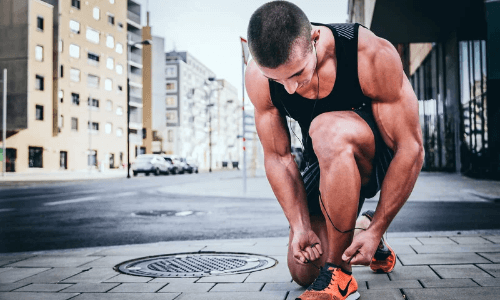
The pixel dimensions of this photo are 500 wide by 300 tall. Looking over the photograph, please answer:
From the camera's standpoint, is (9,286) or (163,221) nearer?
(9,286)

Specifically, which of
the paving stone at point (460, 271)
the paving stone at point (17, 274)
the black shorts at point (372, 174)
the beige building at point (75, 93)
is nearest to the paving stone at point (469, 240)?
the paving stone at point (460, 271)

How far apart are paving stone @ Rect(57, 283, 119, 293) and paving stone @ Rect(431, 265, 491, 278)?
197 cm

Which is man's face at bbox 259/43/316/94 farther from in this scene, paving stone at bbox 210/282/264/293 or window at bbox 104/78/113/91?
window at bbox 104/78/113/91

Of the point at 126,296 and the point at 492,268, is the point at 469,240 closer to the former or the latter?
the point at 492,268

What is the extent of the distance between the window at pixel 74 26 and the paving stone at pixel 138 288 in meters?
46.9

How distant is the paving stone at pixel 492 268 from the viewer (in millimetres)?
3148

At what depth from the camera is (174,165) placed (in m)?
41.4

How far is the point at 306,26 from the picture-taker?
2.04 meters

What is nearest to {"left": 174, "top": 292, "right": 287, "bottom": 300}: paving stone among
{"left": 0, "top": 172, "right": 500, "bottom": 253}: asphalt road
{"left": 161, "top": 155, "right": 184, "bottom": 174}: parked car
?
{"left": 0, "top": 172, "right": 500, "bottom": 253}: asphalt road

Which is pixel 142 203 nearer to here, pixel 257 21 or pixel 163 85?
pixel 257 21

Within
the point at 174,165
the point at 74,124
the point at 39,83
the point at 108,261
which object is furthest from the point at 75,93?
the point at 108,261

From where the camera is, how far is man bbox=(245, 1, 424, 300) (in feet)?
7.81

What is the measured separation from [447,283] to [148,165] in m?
34.0

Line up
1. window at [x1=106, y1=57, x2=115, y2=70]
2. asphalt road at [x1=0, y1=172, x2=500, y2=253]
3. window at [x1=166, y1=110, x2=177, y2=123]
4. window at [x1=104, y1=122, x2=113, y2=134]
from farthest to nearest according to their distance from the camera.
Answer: window at [x1=166, y1=110, x2=177, y2=123] → window at [x1=104, y1=122, x2=113, y2=134] → window at [x1=106, y1=57, x2=115, y2=70] → asphalt road at [x1=0, y1=172, x2=500, y2=253]
